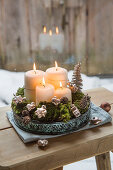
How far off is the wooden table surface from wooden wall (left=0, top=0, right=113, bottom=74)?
4.68 ft

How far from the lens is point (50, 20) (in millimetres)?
2312

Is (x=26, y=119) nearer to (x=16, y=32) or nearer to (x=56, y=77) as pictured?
(x=56, y=77)

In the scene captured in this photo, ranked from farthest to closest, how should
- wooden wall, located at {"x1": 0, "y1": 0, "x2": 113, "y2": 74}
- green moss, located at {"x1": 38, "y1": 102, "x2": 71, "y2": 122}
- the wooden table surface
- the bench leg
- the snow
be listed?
the snow < wooden wall, located at {"x1": 0, "y1": 0, "x2": 113, "y2": 74} < the bench leg < green moss, located at {"x1": 38, "y1": 102, "x2": 71, "y2": 122} < the wooden table surface

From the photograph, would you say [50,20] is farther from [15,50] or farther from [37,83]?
[37,83]

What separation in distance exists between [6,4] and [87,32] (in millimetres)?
718

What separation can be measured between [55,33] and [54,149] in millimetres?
1491

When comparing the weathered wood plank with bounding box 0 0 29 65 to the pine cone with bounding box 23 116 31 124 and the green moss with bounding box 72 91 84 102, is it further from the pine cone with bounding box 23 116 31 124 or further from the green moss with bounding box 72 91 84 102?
the pine cone with bounding box 23 116 31 124

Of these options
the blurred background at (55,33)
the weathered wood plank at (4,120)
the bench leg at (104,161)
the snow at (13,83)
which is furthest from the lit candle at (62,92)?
the snow at (13,83)

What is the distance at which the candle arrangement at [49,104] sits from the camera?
1.00 meters

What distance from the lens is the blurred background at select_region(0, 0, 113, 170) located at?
2283 mm

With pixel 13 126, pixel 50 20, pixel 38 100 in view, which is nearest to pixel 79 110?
pixel 38 100

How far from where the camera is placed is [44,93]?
1.04m

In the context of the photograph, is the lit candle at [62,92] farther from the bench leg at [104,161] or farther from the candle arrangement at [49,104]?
the bench leg at [104,161]

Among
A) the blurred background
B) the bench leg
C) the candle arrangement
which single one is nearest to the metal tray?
the candle arrangement
